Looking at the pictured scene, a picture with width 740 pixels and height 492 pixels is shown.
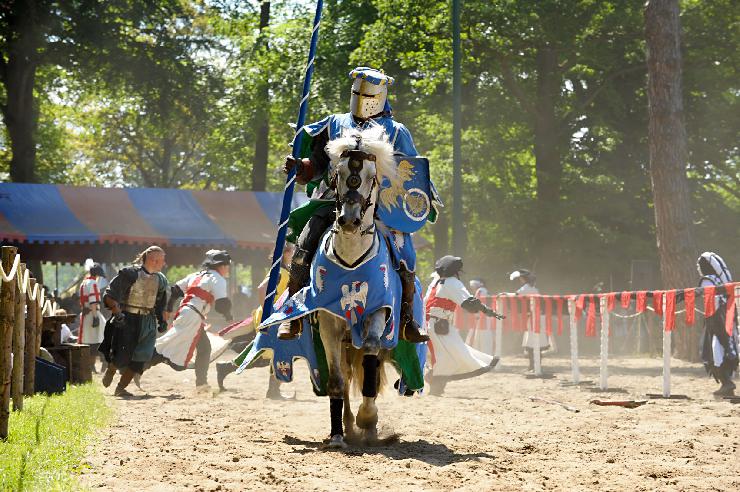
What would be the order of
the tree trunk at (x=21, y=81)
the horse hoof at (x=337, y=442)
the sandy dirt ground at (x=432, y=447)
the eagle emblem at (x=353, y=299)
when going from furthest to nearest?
the tree trunk at (x=21, y=81) → the horse hoof at (x=337, y=442) → the eagle emblem at (x=353, y=299) → the sandy dirt ground at (x=432, y=447)

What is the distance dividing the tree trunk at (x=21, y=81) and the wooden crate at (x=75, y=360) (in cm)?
1917

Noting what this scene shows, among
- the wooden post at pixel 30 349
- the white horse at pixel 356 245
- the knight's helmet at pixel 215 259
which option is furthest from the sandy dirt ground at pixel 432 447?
the knight's helmet at pixel 215 259

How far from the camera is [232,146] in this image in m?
42.2

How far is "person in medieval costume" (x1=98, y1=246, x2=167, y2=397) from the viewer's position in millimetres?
14227

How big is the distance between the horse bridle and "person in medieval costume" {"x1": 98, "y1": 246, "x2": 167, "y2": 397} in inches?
272

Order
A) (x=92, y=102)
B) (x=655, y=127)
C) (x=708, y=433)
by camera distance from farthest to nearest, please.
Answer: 1. (x=92, y=102)
2. (x=655, y=127)
3. (x=708, y=433)

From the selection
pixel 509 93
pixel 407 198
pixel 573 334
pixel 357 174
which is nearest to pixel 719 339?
pixel 573 334

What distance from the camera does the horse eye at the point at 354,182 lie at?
7.66 metres

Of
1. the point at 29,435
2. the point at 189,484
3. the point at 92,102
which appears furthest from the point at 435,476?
the point at 92,102

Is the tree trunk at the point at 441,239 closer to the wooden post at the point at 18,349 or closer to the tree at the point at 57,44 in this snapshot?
the tree at the point at 57,44

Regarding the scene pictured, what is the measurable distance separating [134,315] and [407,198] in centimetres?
676

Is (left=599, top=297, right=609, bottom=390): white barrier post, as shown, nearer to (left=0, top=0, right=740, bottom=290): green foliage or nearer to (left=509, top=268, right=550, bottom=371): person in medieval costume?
(left=509, top=268, right=550, bottom=371): person in medieval costume

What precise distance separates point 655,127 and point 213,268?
8.59 metres

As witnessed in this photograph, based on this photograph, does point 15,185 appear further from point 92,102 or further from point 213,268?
point 92,102
